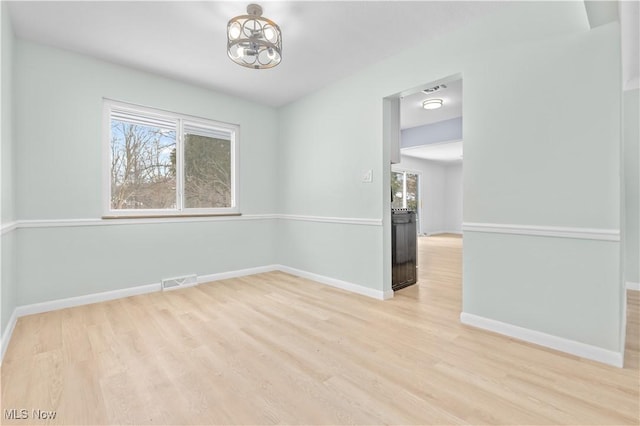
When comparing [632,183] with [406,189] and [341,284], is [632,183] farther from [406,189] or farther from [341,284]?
[406,189]

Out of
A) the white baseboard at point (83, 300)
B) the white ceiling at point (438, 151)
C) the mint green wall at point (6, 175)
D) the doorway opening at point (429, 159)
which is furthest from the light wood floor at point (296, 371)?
the white ceiling at point (438, 151)

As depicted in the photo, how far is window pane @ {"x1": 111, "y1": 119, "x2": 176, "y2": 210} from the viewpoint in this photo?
131 inches

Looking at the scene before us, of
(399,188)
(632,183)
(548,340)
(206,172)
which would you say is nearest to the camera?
(548,340)

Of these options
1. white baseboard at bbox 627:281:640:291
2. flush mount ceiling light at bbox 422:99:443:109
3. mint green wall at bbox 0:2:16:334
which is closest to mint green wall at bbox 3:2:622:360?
mint green wall at bbox 0:2:16:334

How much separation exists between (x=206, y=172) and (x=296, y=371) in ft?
9.78

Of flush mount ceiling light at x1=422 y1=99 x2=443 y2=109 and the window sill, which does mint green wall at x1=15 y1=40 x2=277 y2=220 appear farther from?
flush mount ceiling light at x1=422 y1=99 x2=443 y2=109

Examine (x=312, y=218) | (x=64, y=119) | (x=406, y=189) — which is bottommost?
(x=312, y=218)

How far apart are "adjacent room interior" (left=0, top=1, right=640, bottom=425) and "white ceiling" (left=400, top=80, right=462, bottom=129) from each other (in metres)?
1.37

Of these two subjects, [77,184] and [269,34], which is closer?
[269,34]

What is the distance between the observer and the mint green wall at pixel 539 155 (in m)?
1.90

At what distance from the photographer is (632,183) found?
11.3ft

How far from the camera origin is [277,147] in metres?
4.63

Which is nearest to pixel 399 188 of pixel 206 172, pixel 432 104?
pixel 432 104

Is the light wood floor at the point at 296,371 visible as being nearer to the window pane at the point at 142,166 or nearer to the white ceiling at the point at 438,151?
the window pane at the point at 142,166
